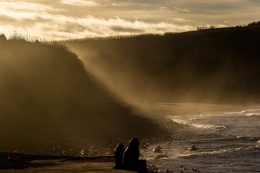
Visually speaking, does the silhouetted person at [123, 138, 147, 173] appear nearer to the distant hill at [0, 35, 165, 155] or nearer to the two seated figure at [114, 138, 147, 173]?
the two seated figure at [114, 138, 147, 173]

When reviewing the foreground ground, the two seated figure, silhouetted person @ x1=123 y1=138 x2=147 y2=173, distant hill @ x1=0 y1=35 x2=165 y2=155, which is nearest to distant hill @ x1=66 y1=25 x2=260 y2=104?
distant hill @ x1=0 y1=35 x2=165 y2=155

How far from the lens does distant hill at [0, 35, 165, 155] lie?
99.7 feet

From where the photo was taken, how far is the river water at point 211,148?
1004 inches

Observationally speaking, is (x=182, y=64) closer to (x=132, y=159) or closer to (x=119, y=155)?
(x=119, y=155)

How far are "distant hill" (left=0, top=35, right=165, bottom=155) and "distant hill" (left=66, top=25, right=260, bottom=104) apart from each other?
118 feet

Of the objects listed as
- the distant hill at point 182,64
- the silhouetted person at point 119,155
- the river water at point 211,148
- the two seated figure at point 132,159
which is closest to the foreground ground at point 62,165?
the silhouetted person at point 119,155

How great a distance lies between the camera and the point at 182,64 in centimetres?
11869

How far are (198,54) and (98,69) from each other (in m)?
36.2

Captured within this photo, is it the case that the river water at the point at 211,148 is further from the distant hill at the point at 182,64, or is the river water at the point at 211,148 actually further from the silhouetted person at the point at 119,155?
the distant hill at the point at 182,64

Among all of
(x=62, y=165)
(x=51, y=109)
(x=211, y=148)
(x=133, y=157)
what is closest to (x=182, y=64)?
(x=51, y=109)

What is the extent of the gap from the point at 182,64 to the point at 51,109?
3169 inches

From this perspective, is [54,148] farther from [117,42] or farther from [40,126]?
[117,42]

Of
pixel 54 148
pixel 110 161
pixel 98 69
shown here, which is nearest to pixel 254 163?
pixel 110 161

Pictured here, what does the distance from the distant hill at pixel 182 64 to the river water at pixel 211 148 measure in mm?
40771
